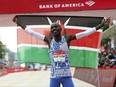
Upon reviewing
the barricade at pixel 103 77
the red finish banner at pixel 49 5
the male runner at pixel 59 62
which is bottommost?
the barricade at pixel 103 77

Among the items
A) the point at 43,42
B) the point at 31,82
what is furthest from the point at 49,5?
the point at 31,82

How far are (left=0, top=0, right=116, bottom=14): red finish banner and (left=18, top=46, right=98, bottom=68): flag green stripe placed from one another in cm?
73

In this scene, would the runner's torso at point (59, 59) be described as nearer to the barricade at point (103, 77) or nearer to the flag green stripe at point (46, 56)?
the flag green stripe at point (46, 56)

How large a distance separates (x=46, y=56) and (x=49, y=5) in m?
0.94

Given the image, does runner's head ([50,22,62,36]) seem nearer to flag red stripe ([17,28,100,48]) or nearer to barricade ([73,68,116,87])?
flag red stripe ([17,28,100,48])

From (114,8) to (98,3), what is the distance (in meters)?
0.30

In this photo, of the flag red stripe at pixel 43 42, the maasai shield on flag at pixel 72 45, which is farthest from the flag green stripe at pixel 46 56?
the flag red stripe at pixel 43 42

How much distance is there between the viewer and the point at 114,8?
23.4 feet

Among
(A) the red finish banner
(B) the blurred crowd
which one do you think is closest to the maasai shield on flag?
(A) the red finish banner

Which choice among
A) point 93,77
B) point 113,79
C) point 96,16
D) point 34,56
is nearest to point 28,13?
point 34,56

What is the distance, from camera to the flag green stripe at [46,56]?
7.29 m

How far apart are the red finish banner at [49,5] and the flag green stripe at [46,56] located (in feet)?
2.38

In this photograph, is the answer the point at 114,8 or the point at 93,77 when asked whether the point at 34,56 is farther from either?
the point at 93,77

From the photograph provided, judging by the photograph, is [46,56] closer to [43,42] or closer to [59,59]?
[43,42]
